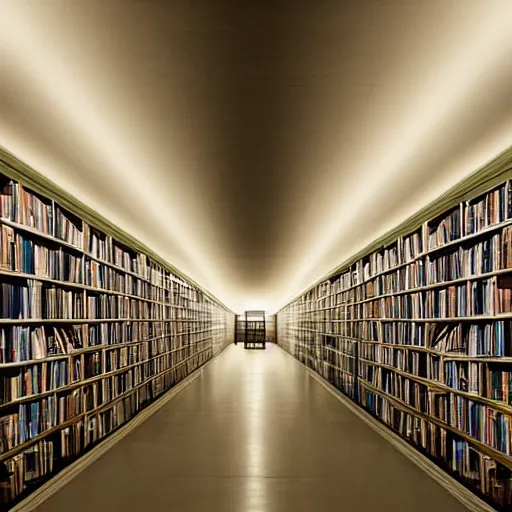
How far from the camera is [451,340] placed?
13.5 ft

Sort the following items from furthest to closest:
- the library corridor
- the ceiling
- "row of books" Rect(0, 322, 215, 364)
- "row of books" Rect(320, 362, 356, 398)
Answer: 1. "row of books" Rect(320, 362, 356, 398)
2. "row of books" Rect(0, 322, 215, 364)
3. the library corridor
4. the ceiling

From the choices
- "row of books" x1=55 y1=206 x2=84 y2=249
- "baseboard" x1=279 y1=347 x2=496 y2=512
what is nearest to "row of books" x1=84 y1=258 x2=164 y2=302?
"row of books" x1=55 y1=206 x2=84 y2=249

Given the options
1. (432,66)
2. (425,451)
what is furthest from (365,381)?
(432,66)

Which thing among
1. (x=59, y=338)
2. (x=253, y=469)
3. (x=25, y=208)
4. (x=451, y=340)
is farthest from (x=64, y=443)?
(x=451, y=340)

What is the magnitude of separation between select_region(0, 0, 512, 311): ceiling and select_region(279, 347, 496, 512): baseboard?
240cm

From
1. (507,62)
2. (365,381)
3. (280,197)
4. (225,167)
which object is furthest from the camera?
(365,381)

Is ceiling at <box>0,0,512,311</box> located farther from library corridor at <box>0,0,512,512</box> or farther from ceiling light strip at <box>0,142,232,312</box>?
ceiling light strip at <box>0,142,232,312</box>

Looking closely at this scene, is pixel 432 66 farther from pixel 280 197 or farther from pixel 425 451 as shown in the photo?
pixel 425 451

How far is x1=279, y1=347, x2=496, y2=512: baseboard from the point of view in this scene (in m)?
3.45

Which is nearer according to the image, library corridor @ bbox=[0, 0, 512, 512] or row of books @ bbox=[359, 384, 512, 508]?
library corridor @ bbox=[0, 0, 512, 512]

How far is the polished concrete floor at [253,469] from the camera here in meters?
3.49

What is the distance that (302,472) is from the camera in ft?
13.6

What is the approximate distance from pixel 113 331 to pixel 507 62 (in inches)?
181

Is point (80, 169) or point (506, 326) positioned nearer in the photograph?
point (506, 326)
